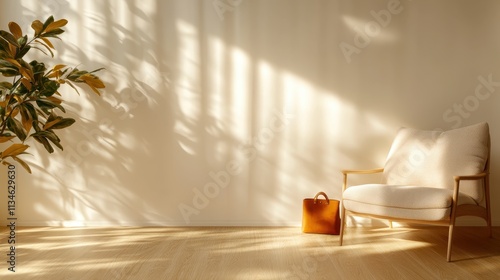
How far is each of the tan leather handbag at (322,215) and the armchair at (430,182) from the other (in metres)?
0.22

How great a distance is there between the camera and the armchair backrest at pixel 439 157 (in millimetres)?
3861

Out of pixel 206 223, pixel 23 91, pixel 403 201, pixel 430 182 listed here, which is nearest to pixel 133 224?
pixel 206 223

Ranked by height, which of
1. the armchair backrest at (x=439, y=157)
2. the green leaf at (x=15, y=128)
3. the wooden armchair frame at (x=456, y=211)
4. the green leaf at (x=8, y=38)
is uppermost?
the green leaf at (x=8, y=38)

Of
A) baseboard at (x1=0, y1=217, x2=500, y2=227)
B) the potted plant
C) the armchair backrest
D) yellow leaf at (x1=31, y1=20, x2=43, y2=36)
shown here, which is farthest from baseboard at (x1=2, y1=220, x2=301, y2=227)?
yellow leaf at (x1=31, y1=20, x2=43, y2=36)

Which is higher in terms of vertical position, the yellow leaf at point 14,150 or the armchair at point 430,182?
the yellow leaf at point 14,150

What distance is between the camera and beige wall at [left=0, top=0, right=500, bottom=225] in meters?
4.45

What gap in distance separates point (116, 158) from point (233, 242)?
4.13 feet

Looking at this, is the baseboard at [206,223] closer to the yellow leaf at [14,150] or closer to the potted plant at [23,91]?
the potted plant at [23,91]

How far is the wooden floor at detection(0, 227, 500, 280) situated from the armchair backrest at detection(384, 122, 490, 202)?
437 mm

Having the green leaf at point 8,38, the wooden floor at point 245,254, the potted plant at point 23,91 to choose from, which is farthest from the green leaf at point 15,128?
the wooden floor at point 245,254

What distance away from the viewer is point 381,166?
14.8ft

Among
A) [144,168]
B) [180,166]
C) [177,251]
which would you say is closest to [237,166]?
[180,166]

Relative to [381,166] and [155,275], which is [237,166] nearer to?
[381,166]

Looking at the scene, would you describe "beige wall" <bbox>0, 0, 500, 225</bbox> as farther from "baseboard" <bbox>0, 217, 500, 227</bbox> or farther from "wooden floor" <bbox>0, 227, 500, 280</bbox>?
"wooden floor" <bbox>0, 227, 500, 280</bbox>
